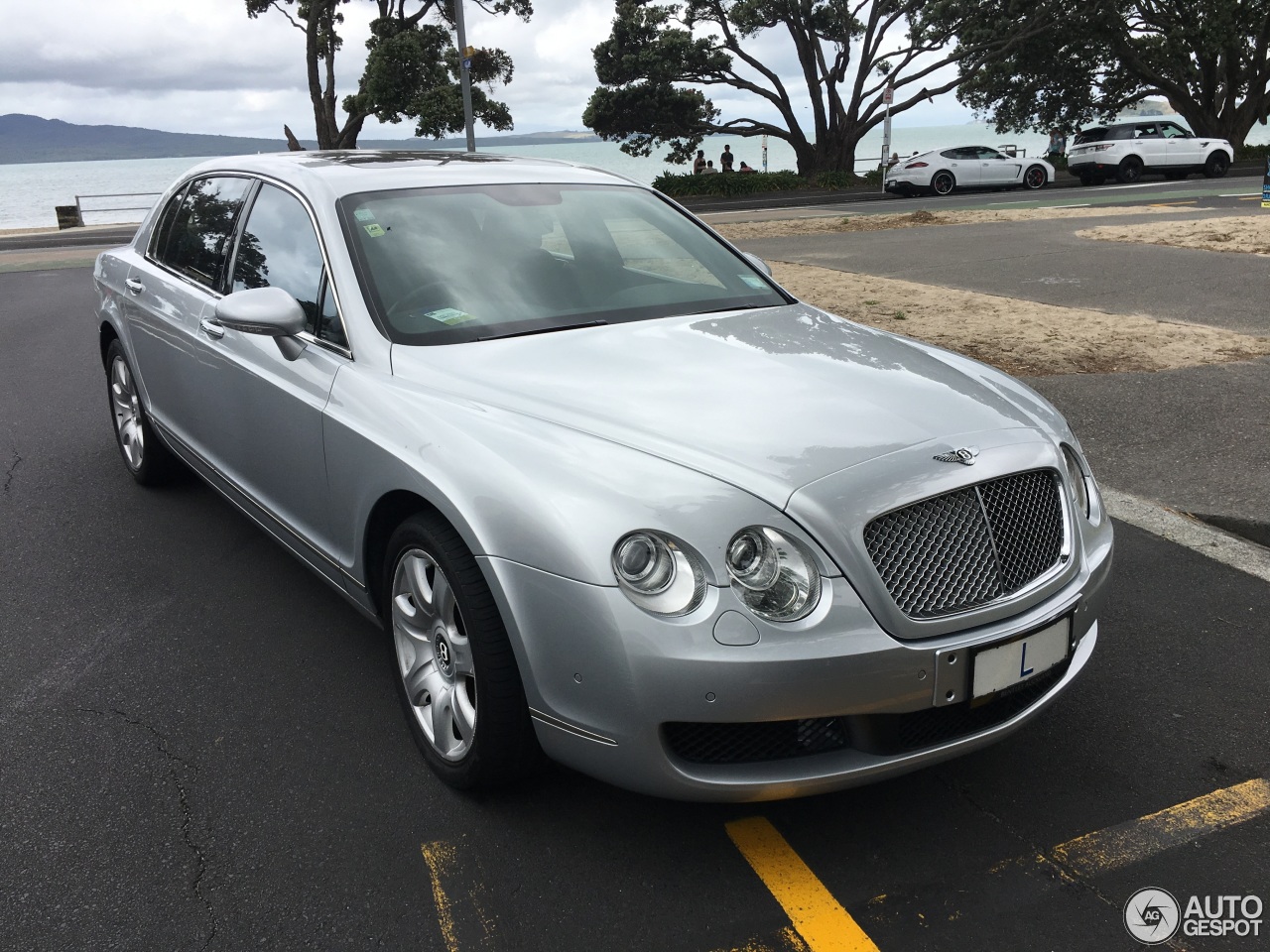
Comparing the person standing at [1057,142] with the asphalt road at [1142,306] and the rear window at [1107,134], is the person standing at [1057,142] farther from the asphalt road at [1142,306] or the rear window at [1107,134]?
the asphalt road at [1142,306]

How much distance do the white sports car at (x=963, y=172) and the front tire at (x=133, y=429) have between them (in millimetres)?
26133

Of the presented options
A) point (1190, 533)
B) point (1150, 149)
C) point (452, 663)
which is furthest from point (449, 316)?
point (1150, 149)

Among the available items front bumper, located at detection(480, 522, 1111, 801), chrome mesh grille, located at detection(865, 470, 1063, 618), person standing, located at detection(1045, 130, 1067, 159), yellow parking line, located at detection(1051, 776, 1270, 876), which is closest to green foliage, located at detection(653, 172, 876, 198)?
person standing, located at detection(1045, 130, 1067, 159)

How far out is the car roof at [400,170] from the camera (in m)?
3.73

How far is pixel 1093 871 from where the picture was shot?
8.14 feet

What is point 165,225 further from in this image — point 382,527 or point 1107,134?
point 1107,134

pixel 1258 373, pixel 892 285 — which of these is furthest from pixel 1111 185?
pixel 1258 373

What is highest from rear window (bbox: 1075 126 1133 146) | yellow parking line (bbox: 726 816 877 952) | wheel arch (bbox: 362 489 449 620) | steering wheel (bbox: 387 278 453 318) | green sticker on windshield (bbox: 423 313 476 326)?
rear window (bbox: 1075 126 1133 146)

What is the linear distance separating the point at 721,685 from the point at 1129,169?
31075 mm

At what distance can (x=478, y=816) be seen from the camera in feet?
9.00

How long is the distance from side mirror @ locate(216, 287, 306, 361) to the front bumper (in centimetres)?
124

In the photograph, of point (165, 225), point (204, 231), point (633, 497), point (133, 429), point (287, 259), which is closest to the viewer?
point (633, 497)

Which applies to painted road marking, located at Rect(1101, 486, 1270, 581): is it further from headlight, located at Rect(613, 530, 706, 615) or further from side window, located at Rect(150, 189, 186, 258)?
side window, located at Rect(150, 189, 186, 258)

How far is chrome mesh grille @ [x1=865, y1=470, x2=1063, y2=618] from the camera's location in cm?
237
